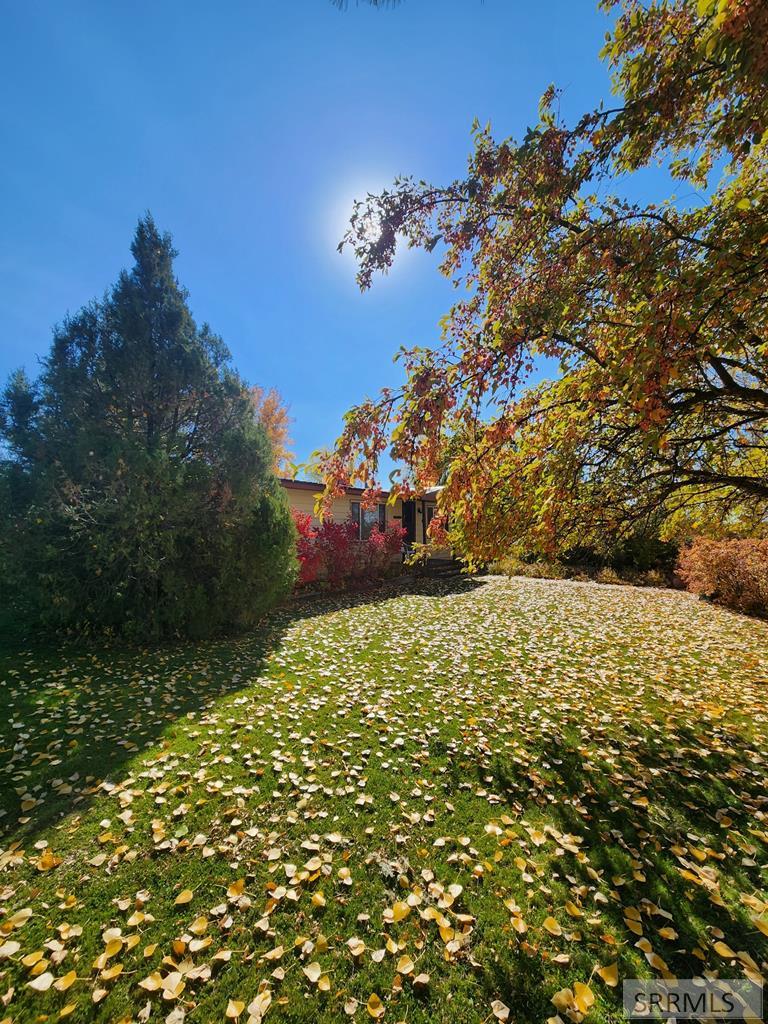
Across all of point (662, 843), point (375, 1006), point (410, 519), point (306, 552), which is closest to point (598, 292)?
point (662, 843)

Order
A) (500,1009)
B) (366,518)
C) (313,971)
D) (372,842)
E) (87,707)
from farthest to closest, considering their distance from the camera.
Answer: (366,518), (87,707), (372,842), (313,971), (500,1009)

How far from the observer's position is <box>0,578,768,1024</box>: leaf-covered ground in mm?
1938

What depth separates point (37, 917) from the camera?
7.16 ft

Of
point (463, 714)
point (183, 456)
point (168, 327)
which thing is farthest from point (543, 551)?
point (168, 327)

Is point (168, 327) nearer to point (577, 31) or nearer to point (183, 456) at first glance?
point (183, 456)

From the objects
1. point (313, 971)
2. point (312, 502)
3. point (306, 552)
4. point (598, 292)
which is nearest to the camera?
point (313, 971)

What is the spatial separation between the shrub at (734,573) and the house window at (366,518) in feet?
34.4

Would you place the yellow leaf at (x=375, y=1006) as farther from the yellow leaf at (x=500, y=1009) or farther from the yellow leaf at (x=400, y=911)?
the yellow leaf at (x=500, y=1009)

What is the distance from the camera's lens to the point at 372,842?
2.76 m

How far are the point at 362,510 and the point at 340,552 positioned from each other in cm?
157

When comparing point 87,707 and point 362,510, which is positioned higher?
point 362,510

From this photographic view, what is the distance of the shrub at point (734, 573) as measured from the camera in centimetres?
986

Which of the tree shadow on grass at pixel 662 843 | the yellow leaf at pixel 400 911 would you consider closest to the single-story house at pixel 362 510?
the tree shadow on grass at pixel 662 843

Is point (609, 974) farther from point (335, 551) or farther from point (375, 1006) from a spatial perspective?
point (335, 551)
